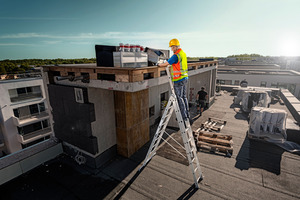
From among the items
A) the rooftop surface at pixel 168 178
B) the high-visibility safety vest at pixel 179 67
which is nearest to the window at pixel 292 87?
the rooftop surface at pixel 168 178

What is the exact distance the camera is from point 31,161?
7.08m

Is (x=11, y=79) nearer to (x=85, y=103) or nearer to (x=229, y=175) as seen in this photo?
(x=85, y=103)

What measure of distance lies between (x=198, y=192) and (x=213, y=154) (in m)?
2.73

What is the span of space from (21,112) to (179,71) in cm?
2460

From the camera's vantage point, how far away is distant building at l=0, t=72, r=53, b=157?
19.5 m

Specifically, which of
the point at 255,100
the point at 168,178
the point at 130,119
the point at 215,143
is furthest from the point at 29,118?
the point at 255,100

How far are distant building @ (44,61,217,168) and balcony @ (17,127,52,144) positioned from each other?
1824 cm

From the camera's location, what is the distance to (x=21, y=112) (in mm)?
21125

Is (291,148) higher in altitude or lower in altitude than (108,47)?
lower

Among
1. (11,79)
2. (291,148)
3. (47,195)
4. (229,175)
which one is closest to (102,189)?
(47,195)

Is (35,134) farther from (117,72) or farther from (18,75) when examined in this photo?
(117,72)

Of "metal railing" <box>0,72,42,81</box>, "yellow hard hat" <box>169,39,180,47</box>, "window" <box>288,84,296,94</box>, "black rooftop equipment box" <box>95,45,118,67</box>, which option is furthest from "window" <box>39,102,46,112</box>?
"window" <box>288,84,296,94</box>

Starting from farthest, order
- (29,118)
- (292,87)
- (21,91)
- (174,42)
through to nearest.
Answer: (292,87) → (29,118) → (21,91) → (174,42)

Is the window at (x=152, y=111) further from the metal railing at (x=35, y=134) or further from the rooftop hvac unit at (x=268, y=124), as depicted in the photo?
the metal railing at (x=35, y=134)
